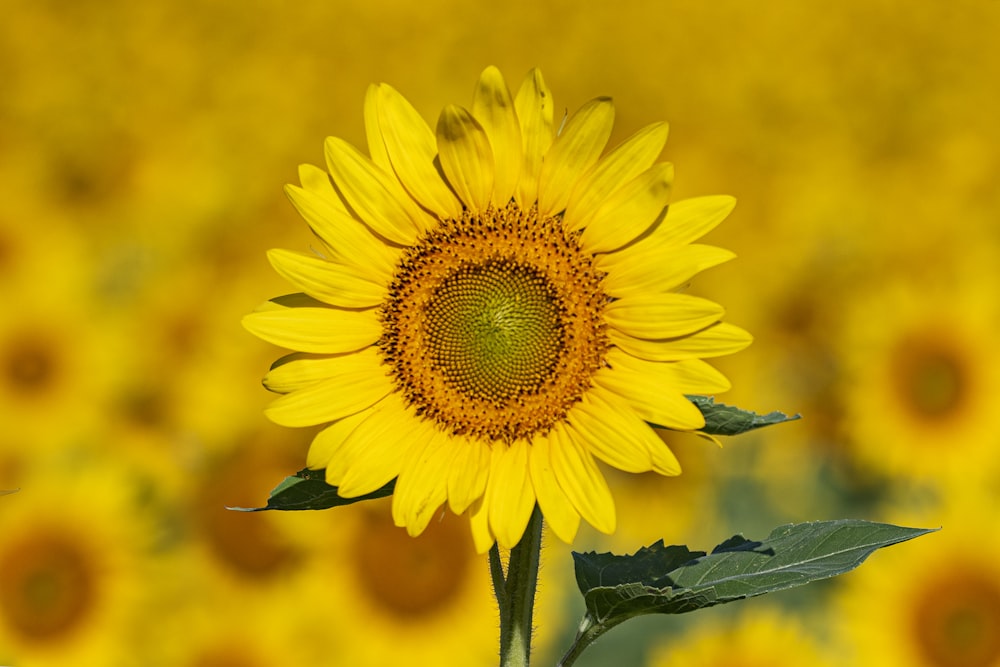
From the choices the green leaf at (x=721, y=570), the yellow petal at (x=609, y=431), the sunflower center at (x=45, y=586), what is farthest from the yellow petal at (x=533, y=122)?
the sunflower center at (x=45, y=586)

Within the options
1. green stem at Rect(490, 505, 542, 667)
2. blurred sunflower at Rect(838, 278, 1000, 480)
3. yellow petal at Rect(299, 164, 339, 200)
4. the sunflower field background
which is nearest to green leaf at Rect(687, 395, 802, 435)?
green stem at Rect(490, 505, 542, 667)

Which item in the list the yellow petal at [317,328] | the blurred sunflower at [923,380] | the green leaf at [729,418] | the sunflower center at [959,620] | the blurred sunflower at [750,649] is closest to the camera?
the green leaf at [729,418]

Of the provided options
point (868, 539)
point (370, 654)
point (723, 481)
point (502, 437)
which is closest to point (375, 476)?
point (502, 437)

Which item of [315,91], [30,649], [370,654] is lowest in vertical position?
[370,654]

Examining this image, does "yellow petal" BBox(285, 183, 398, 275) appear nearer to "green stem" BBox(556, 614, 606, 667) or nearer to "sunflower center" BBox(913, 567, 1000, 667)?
"green stem" BBox(556, 614, 606, 667)

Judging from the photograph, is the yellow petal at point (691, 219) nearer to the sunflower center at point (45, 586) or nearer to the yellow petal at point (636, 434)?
the yellow petal at point (636, 434)

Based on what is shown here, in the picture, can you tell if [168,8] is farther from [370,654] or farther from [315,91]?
[370,654]
